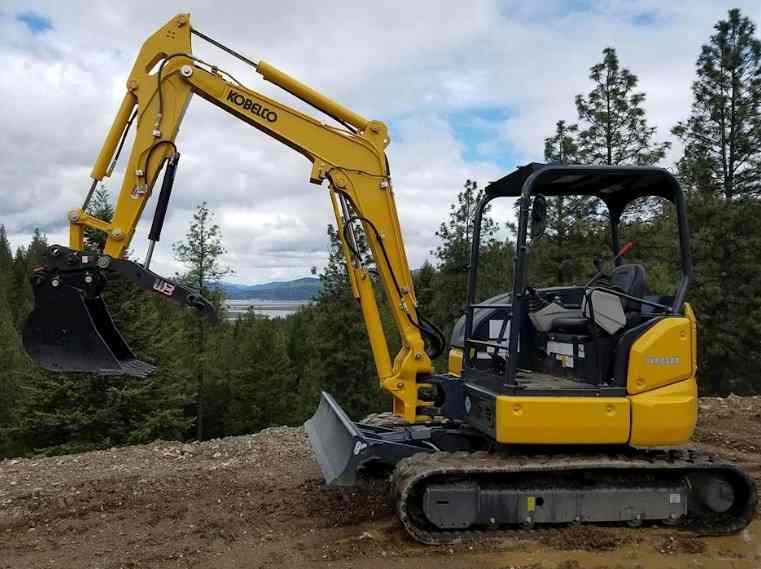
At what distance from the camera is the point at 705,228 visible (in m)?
23.4

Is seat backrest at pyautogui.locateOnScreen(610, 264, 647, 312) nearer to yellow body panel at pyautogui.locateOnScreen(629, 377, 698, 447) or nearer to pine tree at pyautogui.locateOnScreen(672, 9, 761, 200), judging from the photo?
yellow body panel at pyautogui.locateOnScreen(629, 377, 698, 447)

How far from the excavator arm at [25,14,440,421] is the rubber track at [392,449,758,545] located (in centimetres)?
120

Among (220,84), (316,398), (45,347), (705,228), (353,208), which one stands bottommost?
(316,398)

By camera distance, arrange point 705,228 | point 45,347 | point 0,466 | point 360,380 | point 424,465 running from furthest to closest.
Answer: point 360,380 → point 705,228 → point 0,466 → point 45,347 → point 424,465

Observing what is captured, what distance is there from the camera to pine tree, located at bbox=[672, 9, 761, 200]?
2503 centimetres

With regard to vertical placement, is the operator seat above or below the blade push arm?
below

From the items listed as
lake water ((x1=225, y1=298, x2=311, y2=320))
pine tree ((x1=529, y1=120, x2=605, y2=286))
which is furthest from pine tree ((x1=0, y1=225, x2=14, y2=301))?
pine tree ((x1=529, y1=120, x2=605, y2=286))

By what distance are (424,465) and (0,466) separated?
6321 millimetres

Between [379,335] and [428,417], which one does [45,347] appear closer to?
[379,335]

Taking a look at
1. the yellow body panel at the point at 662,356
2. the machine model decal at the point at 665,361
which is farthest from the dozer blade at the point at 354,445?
the machine model decal at the point at 665,361

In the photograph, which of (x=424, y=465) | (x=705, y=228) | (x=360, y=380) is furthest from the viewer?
(x=360, y=380)

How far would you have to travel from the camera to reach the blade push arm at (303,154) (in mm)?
6098

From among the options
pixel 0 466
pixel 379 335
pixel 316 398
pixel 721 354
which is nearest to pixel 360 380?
pixel 316 398

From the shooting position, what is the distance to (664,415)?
5320mm
